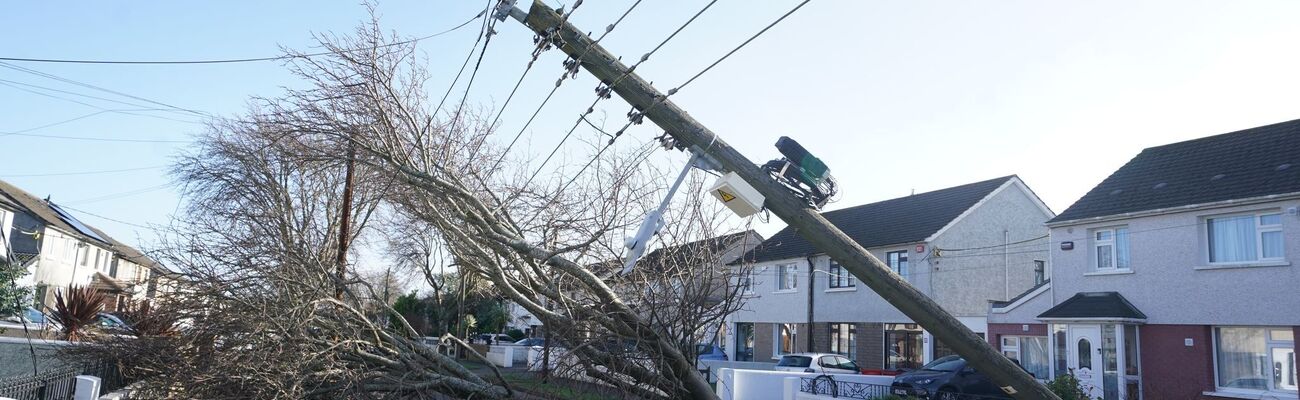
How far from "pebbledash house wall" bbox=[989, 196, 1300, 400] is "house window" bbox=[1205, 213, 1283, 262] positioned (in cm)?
17

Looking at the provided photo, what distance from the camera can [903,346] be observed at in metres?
30.2

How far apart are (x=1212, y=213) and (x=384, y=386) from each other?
57.4 ft

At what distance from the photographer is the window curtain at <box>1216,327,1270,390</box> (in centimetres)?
Result: 1891

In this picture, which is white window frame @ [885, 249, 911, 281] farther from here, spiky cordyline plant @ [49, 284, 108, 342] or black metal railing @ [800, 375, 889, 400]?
spiky cordyline plant @ [49, 284, 108, 342]

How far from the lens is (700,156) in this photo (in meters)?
10.9

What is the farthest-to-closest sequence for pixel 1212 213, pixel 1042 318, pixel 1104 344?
pixel 1042 318 < pixel 1104 344 < pixel 1212 213

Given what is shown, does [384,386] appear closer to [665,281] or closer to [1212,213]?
[665,281]

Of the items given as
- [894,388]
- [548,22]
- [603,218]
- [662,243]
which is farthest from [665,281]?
[894,388]

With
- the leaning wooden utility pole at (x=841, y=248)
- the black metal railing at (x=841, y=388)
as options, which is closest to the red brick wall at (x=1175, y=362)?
the black metal railing at (x=841, y=388)

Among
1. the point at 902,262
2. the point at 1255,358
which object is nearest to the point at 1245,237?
the point at 1255,358

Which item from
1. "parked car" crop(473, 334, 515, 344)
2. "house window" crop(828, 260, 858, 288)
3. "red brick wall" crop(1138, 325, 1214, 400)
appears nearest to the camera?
"red brick wall" crop(1138, 325, 1214, 400)

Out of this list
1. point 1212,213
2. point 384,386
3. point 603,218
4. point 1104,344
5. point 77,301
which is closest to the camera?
point 384,386

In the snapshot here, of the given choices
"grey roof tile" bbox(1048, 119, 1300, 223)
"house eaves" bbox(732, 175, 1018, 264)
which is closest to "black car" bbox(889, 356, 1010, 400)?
"grey roof tile" bbox(1048, 119, 1300, 223)

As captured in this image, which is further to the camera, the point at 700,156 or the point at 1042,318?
the point at 1042,318
